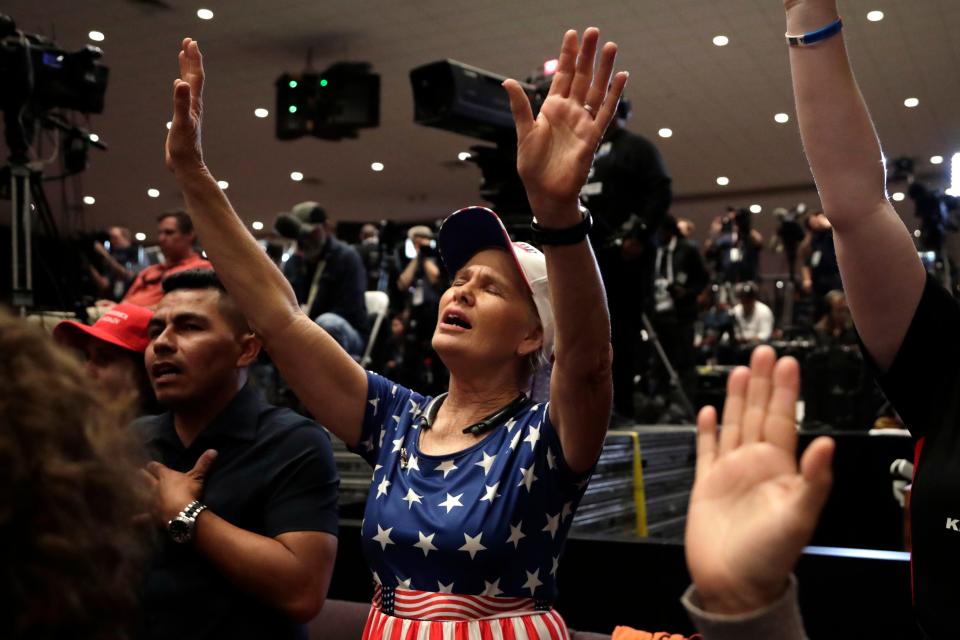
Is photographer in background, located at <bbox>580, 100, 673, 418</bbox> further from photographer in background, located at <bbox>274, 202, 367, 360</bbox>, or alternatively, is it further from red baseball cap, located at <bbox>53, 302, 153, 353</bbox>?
red baseball cap, located at <bbox>53, 302, 153, 353</bbox>

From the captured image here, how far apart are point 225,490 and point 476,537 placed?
1.77 feet

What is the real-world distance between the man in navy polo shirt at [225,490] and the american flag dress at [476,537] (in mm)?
217

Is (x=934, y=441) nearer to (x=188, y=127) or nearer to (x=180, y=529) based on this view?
(x=180, y=529)

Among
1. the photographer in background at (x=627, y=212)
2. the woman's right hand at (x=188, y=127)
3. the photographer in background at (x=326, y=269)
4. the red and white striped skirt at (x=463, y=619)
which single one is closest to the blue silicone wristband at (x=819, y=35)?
the red and white striped skirt at (x=463, y=619)

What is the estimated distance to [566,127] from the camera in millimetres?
1199

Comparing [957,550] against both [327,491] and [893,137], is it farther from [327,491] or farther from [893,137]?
[893,137]

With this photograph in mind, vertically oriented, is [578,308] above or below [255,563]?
above

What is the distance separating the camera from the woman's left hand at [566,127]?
117cm

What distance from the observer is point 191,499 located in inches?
60.5

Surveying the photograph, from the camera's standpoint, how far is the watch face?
58.9 inches

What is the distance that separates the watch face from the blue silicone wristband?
1128 mm

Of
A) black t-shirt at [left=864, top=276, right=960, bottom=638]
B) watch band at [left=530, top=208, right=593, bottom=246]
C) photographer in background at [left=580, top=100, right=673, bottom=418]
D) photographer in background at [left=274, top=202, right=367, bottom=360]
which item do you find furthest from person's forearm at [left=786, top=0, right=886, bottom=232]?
photographer in background at [left=274, top=202, right=367, bottom=360]

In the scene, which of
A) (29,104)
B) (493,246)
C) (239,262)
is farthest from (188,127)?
(29,104)

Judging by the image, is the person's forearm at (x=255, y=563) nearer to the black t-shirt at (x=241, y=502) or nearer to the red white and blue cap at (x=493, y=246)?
the black t-shirt at (x=241, y=502)
